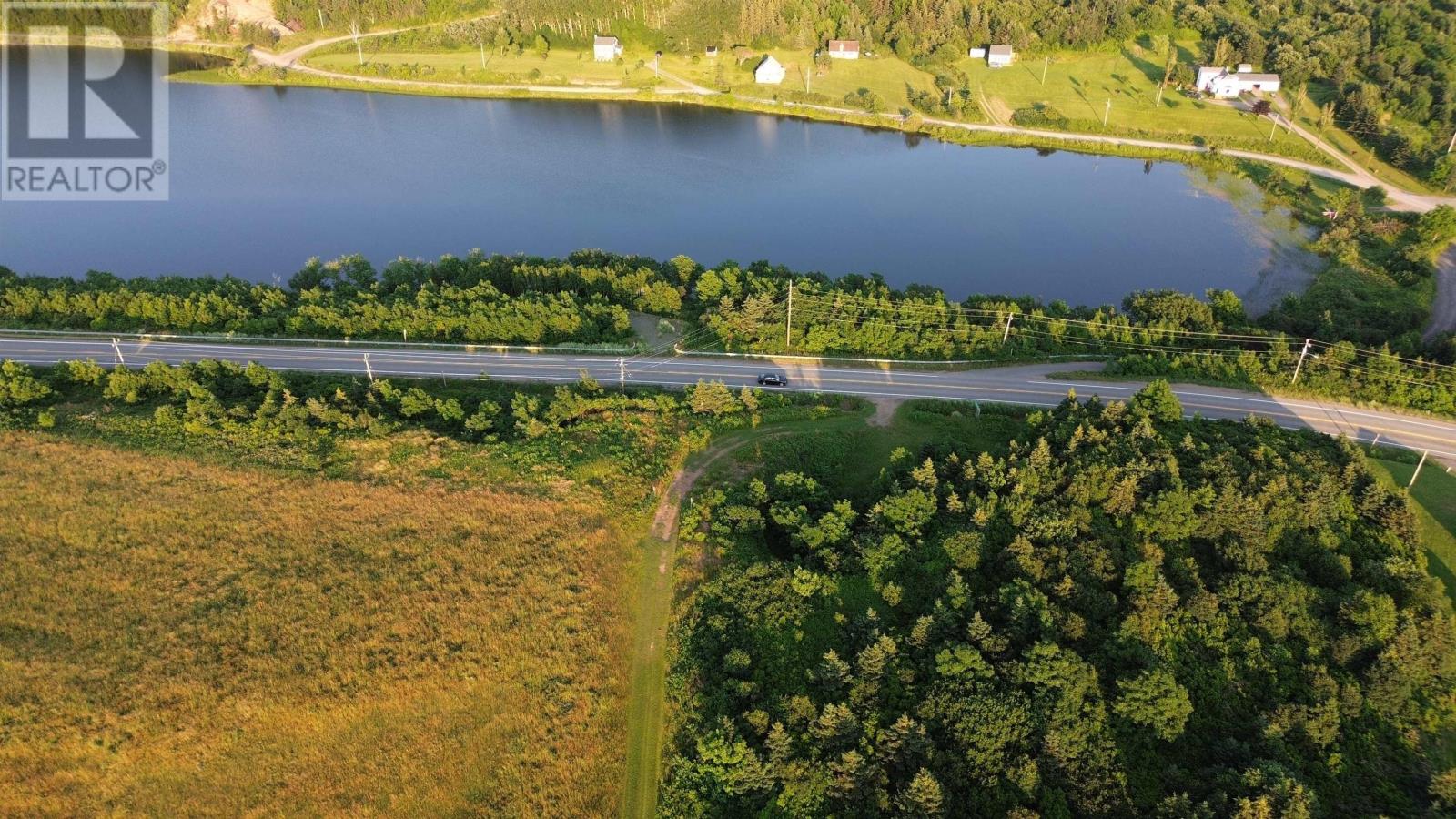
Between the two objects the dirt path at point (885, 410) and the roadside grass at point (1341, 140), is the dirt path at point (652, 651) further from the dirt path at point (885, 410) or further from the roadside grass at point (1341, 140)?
the roadside grass at point (1341, 140)

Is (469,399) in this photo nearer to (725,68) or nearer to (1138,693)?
(1138,693)

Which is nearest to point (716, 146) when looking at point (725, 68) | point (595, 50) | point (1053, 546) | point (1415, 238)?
point (725, 68)

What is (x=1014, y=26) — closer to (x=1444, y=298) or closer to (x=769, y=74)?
(x=769, y=74)

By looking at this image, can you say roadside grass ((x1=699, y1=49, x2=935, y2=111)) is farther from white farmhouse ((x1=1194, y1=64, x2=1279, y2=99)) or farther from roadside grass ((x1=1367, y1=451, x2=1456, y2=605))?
roadside grass ((x1=1367, y1=451, x2=1456, y2=605))

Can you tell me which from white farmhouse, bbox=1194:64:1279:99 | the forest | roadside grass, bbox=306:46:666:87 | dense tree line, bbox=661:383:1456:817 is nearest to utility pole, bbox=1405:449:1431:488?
dense tree line, bbox=661:383:1456:817

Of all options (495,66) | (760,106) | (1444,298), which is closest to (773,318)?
(1444,298)
